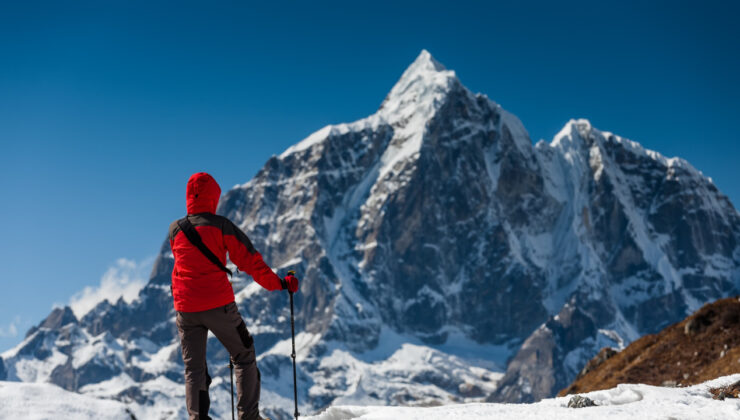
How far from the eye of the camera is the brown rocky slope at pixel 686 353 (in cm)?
2405

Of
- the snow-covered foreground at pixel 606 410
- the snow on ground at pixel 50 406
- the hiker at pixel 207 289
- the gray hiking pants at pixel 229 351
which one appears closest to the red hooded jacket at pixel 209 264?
the hiker at pixel 207 289

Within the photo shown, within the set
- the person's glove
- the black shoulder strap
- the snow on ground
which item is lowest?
the snow on ground

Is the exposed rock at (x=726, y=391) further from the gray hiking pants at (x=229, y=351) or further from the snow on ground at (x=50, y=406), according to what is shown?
the snow on ground at (x=50, y=406)

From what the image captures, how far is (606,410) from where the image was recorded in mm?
13523

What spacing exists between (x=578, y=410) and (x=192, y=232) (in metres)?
7.57

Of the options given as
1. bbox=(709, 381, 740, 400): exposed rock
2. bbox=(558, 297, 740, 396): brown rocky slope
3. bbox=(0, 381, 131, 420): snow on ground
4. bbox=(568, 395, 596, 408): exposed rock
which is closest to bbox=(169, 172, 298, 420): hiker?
bbox=(0, 381, 131, 420): snow on ground

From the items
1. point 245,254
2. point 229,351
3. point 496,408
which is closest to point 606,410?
point 496,408

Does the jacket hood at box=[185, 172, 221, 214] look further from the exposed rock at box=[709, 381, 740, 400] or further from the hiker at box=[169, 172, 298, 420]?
the exposed rock at box=[709, 381, 740, 400]

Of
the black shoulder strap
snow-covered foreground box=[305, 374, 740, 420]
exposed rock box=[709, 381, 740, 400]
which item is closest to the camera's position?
the black shoulder strap

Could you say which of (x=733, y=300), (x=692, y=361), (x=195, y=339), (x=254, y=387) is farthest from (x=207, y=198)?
(x=733, y=300)

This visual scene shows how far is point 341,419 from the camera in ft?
47.6

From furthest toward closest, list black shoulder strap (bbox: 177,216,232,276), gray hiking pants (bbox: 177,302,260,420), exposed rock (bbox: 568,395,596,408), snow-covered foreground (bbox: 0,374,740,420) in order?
exposed rock (bbox: 568,395,596,408)
snow-covered foreground (bbox: 0,374,740,420)
gray hiking pants (bbox: 177,302,260,420)
black shoulder strap (bbox: 177,216,232,276)

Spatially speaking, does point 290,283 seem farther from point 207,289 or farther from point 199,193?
point 199,193

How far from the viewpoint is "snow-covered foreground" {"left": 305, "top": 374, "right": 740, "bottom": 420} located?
13.0 meters
